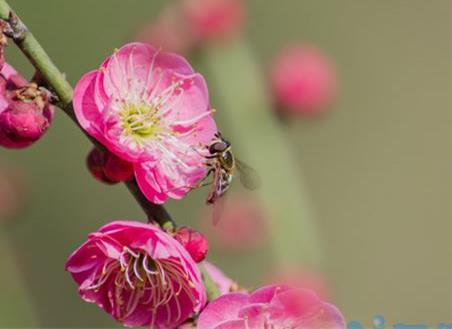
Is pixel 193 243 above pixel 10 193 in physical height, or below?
above

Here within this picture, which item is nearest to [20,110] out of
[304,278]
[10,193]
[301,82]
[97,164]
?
[97,164]

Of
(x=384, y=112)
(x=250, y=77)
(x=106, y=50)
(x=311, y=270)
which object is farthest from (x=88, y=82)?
(x=384, y=112)

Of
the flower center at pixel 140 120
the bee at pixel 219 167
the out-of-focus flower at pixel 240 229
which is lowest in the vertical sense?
the out-of-focus flower at pixel 240 229

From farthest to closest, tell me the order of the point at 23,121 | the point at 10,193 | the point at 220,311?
the point at 10,193, the point at 23,121, the point at 220,311

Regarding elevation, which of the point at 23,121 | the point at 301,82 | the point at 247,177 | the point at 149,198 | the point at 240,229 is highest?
the point at 23,121

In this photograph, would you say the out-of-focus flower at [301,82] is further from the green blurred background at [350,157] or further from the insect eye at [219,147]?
the insect eye at [219,147]

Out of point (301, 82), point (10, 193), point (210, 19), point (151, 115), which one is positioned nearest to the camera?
point (151, 115)

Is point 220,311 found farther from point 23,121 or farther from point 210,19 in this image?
point 210,19

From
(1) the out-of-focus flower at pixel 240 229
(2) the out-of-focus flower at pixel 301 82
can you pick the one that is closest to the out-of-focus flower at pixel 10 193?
(1) the out-of-focus flower at pixel 240 229
